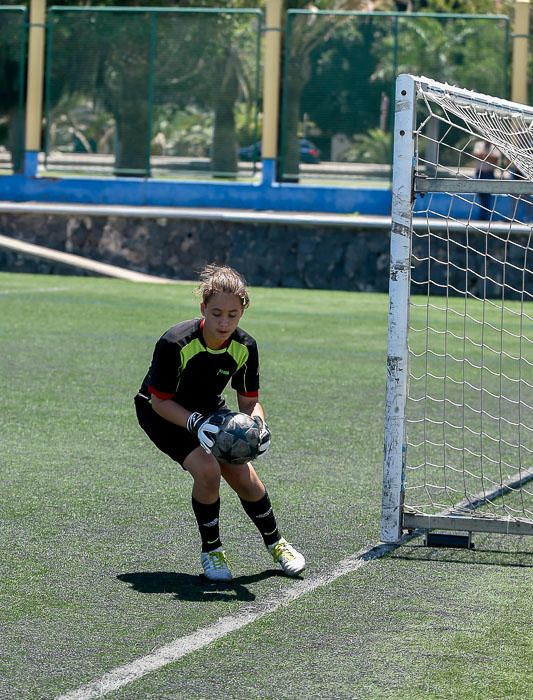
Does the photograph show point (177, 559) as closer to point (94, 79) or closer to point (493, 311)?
point (493, 311)

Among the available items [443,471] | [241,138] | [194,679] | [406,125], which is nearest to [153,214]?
[241,138]

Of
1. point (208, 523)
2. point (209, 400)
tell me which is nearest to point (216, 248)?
point (209, 400)

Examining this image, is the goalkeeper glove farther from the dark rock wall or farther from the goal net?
the dark rock wall

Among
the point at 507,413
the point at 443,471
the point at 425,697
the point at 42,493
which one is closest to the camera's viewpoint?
the point at 425,697

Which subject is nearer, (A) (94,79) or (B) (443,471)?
(B) (443,471)

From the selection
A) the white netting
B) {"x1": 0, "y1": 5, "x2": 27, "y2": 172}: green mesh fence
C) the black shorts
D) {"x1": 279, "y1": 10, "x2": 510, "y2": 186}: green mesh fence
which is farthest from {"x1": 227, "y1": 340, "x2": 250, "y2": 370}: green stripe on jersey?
{"x1": 0, "y1": 5, "x2": 27, "y2": 172}: green mesh fence

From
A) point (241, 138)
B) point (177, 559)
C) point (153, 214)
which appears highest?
point (241, 138)

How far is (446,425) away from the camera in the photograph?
9.74 m

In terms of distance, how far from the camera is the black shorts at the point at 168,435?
573 cm

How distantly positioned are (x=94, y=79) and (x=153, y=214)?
3555mm

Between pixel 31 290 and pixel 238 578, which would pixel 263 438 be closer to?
A: pixel 238 578

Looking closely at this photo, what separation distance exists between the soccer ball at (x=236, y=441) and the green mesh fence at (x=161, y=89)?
58.2 ft

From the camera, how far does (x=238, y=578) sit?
571cm

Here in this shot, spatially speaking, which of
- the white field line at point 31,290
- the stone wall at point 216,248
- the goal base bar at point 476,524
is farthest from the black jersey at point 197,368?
the stone wall at point 216,248
